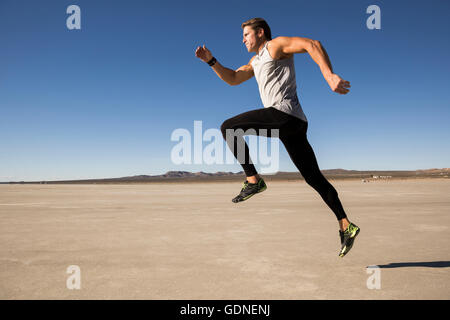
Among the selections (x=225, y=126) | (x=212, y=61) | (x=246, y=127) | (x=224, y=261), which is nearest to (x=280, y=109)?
(x=246, y=127)

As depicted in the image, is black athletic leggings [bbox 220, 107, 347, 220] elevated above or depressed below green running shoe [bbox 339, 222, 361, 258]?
above

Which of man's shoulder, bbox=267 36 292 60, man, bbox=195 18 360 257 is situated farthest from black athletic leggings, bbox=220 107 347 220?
man's shoulder, bbox=267 36 292 60

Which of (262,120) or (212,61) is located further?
(212,61)

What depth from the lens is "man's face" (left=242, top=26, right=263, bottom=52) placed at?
9.50ft

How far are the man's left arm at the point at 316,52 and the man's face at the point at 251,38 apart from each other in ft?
0.86

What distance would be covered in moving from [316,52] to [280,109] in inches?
20.9

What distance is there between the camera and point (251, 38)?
9.52 feet

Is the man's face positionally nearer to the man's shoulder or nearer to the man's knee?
the man's shoulder

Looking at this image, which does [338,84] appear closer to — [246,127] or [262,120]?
[262,120]

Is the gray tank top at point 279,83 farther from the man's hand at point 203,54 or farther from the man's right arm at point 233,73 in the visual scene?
the man's hand at point 203,54

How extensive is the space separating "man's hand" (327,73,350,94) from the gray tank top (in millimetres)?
494

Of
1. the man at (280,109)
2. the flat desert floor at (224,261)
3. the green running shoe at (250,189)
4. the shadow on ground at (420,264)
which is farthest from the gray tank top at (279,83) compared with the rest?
the shadow on ground at (420,264)
